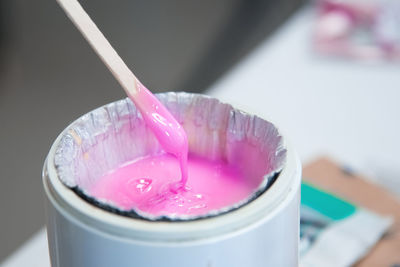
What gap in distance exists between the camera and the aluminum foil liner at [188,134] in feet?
1.07

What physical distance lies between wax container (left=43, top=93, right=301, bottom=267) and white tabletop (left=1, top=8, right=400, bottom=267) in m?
0.29

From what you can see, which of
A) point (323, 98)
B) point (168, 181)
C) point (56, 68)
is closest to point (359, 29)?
point (323, 98)

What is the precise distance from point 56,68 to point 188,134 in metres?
0.22

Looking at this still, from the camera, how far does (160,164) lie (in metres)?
0.36

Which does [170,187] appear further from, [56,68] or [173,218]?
[56,68]

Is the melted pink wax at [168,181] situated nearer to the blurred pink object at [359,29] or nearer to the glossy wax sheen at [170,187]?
the glossy wax sheen at [170,187]

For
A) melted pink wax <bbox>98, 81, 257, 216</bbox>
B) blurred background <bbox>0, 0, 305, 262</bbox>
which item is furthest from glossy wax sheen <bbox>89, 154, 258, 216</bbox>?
blurred background <bbox>0, 0, 305, 262</bbox>

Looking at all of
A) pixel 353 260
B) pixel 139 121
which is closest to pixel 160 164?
pixel 139 121

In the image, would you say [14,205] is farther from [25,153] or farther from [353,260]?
[353,260]

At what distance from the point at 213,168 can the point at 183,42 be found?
376mm

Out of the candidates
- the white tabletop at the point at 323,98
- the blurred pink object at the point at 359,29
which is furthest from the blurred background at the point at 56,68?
the blurred pink object at the point at 359,29

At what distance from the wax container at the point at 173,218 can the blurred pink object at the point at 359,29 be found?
51 centimetres

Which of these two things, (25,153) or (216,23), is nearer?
(25,153)

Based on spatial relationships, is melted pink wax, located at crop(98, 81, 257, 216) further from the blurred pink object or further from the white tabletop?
the blurred pink object
